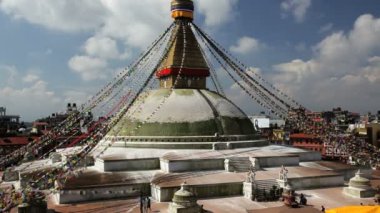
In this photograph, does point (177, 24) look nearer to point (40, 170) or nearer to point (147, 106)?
point (147, 106)

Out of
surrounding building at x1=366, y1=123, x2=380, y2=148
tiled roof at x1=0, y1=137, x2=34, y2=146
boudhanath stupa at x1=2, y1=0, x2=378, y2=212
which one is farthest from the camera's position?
surrounding building at x1=366, y1=123, x2=380, y2=148

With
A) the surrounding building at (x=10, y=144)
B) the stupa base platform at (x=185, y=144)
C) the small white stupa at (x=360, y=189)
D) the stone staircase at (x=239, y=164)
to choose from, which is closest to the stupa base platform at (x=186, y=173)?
the stone staircase at (x=239, y=164)

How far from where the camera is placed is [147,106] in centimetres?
2428

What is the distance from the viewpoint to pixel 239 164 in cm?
1969

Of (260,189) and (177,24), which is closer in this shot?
(260,189)

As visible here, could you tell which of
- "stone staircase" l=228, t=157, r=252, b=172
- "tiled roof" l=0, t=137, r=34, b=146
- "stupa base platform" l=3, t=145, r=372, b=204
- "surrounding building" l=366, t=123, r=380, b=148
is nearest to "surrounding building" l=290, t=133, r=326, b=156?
"surrounding building" l=366, t=123, r=380, b=148

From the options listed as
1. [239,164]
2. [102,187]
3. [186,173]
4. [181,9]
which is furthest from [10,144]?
[239,164]

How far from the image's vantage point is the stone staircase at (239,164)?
19.5 metres

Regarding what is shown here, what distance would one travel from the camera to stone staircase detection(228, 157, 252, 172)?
1952 centimetres

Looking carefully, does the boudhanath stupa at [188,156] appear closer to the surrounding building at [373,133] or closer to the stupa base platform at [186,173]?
the stupa base platform at [186,173]

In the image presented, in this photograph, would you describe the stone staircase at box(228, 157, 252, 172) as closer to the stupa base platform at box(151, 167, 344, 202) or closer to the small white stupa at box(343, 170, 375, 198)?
the stupa base platform at box(151, 167, 344, 202)

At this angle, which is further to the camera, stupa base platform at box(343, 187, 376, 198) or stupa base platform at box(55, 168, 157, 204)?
stupa base platform at box(343, 187, 376, 198)

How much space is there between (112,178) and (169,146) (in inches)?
194

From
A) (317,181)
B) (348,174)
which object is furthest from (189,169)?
(348,174)
